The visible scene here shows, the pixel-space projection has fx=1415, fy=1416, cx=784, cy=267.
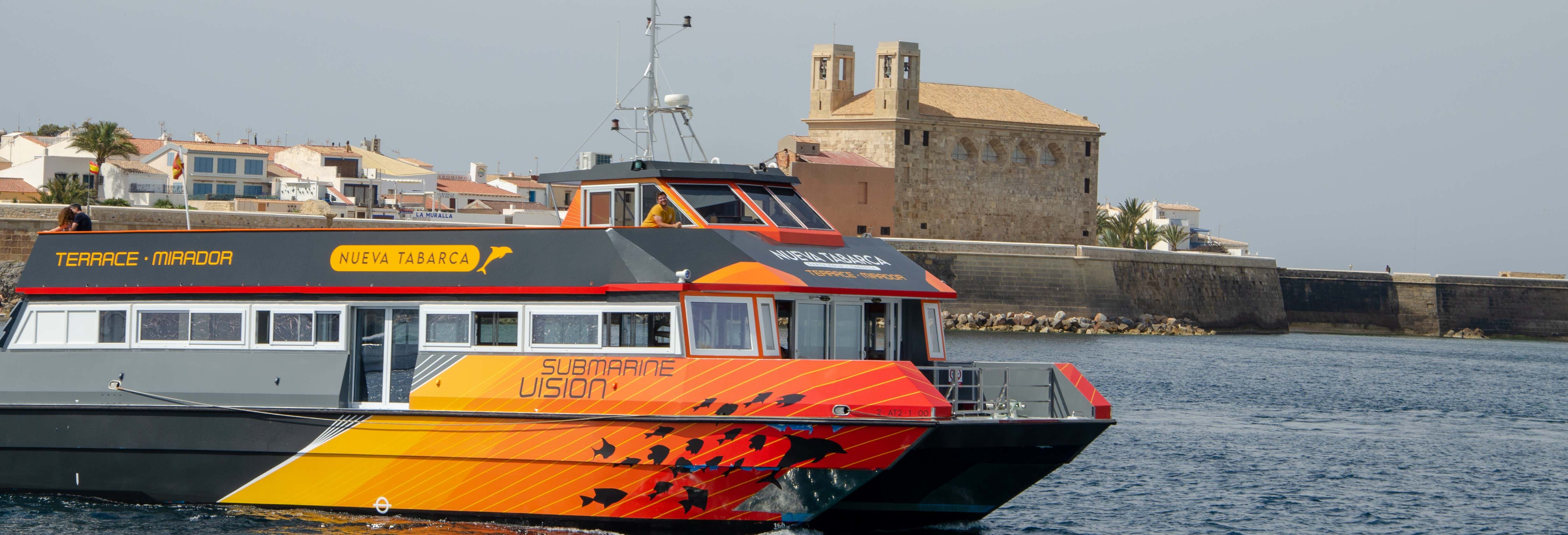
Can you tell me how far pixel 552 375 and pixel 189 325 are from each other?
355 cm

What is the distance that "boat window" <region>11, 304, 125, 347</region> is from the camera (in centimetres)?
1216

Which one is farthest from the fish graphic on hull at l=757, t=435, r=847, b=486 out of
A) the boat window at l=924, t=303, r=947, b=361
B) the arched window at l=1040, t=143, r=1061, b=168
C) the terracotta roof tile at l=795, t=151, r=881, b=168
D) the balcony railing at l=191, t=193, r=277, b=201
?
the arched window at l=1040, t=143, r=1061, b=168

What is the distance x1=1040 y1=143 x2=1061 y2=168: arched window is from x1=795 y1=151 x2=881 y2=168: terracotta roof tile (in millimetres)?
9072

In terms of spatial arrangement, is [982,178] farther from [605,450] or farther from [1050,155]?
[605,450]

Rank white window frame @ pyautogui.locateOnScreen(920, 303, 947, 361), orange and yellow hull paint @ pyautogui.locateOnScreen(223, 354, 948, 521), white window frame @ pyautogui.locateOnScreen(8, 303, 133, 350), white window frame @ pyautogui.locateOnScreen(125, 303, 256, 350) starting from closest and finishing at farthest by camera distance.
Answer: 1. orange and yellow hull paint @ pyautogui.locateOnScreen(223, 354, 948, 521)
2. white window frame @ pyautogui.locateOnScreen(920, 303, 947, 361)
3. white window frame @ pyautogui.locateOnScreen(125, 303, 256, 350)
4. white window frame @ pyautogui.locateOnScreen(8, 303, 133, 350)

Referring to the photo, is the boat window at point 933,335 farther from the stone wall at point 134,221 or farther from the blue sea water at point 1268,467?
the stone wall at point 134,221

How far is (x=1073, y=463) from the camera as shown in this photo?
17.8 m

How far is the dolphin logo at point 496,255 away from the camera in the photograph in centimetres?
1106

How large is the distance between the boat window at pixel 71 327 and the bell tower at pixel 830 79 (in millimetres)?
52530

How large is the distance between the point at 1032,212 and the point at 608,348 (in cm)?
5601

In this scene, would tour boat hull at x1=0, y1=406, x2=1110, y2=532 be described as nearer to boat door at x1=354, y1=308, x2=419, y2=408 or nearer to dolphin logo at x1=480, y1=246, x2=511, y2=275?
boat door at x1=354, y1=308, x2=419, y2=408

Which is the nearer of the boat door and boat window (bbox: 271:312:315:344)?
the boat door

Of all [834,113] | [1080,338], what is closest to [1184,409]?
[1080,338]

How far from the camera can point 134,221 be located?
39094mm
